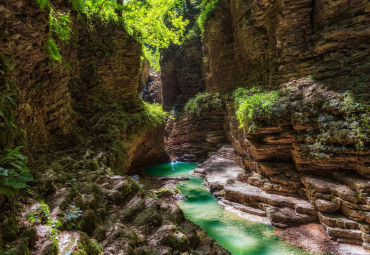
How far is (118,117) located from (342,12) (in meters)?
11.7

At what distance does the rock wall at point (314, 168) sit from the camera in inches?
244

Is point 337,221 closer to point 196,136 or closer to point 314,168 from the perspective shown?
point 314,168

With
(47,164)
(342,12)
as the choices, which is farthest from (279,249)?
(342,12)

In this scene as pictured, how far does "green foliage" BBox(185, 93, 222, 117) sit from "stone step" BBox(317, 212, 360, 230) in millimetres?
13061

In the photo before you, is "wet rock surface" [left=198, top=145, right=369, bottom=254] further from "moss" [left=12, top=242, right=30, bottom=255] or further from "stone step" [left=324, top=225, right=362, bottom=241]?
"moss" [left=12, top=242, right=30, bottom=255]

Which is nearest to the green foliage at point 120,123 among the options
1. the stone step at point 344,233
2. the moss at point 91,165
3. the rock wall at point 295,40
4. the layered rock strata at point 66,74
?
the layered rock strata at point 66,74

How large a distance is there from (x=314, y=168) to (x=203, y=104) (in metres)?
13.1

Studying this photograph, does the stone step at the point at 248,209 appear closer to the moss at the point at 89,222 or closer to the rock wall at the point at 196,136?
the moss at the point at 89,222

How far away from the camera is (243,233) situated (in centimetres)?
722

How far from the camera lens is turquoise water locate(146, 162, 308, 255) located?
6355 millimetres

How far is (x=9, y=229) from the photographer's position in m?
2.37

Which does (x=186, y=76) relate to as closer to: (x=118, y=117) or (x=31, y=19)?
(x=118, y=117)

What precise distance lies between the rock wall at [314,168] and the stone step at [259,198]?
42 millimetres

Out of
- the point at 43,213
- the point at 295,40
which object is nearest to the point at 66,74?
the point at 43,213
